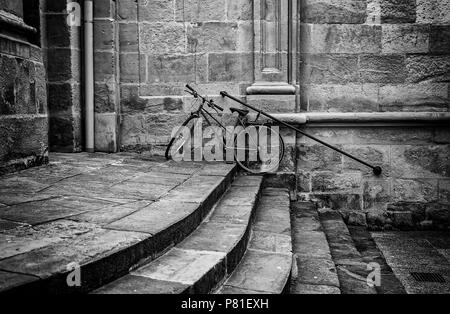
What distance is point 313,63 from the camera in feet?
19.6

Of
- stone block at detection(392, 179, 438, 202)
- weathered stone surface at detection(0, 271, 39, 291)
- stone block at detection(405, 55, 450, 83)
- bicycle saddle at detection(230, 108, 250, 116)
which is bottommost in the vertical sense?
stone block at detection(392, 179, 438, 202)

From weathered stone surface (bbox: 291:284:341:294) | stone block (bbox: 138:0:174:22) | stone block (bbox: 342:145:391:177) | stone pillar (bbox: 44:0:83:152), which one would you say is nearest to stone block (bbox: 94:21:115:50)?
stone pillar (bbox: 44:0:83:152)

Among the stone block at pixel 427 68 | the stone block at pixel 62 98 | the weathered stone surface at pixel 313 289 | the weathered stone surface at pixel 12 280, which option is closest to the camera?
the weathered stone surface at pixel 12 280

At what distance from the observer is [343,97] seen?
5949 millimetres

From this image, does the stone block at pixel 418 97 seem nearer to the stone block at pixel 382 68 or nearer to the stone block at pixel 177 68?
the stone block at pixel 382 68

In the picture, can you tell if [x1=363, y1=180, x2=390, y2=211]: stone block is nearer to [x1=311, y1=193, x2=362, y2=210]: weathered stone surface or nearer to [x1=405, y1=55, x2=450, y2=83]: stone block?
[x1=311, y1=193, x2=362, y2=210]: weathered stone surface

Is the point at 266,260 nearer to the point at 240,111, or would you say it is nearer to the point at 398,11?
the point at 240,111

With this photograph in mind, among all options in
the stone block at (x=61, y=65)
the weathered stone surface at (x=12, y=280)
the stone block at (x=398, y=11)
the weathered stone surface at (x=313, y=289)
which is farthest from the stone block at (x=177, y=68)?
the weathered stone surface at (x=12, y=280)

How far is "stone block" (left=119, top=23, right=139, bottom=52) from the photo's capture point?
6.01 meters

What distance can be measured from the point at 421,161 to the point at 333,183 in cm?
127

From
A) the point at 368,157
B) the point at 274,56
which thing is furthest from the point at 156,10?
the point at 368,157

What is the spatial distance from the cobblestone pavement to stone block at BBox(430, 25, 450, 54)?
2569 mm

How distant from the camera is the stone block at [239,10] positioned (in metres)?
5.86

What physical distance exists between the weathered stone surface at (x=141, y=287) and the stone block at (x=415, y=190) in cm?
462
